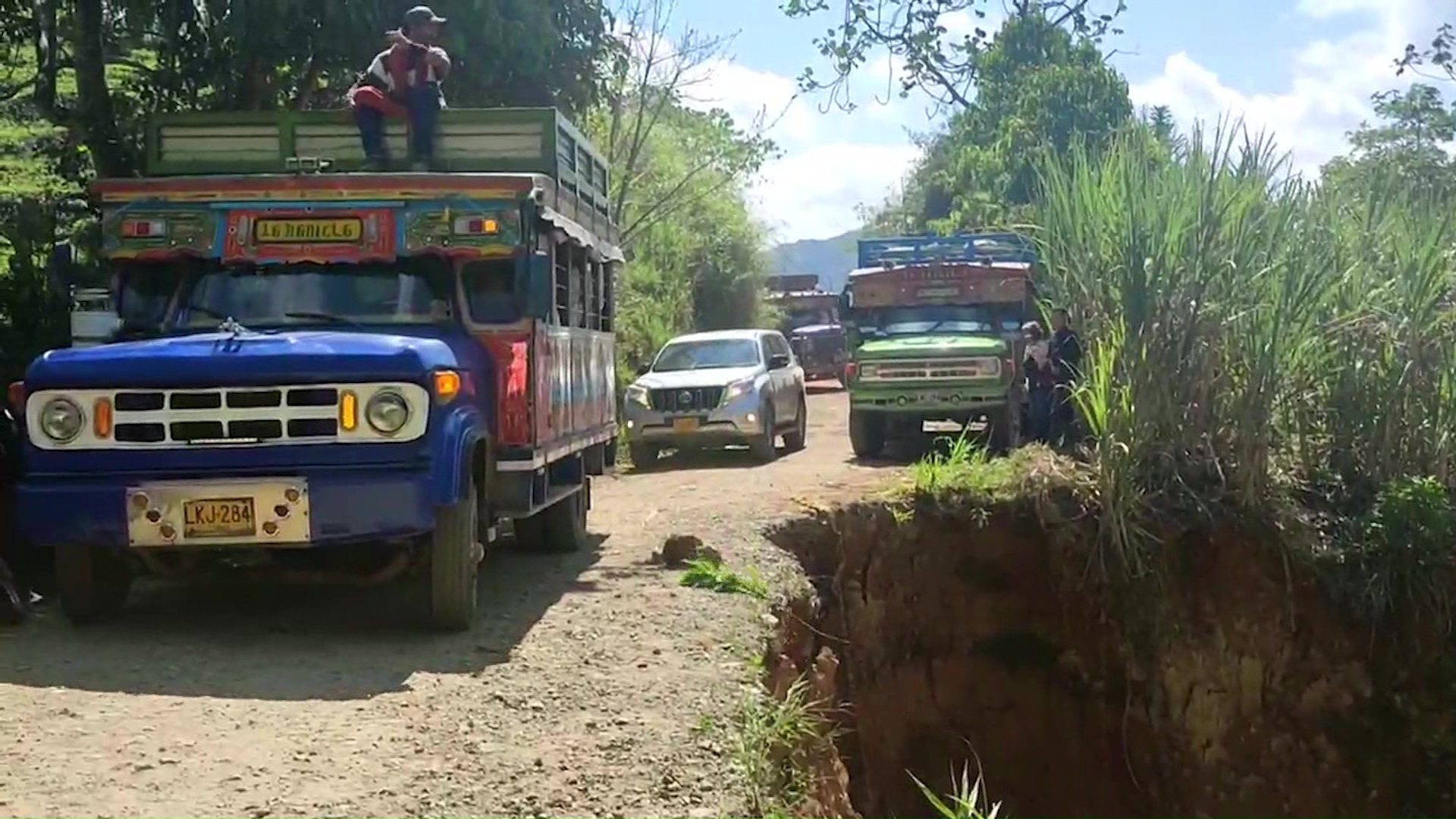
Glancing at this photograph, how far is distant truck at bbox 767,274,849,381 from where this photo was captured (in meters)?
33.2

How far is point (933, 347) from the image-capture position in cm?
1559

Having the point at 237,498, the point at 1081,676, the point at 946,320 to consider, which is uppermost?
the point at 946,320

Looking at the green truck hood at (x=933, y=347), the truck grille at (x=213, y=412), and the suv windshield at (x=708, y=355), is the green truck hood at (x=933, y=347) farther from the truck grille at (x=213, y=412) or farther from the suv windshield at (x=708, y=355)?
the truck grille at (x=213, y=412)

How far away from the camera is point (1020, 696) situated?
37.3ft

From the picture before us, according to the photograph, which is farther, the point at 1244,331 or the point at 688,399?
the point at 688,399

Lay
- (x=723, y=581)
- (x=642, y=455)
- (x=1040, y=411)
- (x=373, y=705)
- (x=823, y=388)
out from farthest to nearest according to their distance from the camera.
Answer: (x=823, y=388) → (x=642, y=455) → (x=1040, y=411) → (x=723, y=581) → (x=373, y=705)

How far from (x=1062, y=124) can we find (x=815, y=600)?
2771 centimetres

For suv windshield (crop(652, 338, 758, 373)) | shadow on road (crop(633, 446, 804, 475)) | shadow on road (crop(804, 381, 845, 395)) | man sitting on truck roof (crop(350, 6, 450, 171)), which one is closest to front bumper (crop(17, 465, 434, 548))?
man sitting on truck roof (crop(350, 6, 450, 171))

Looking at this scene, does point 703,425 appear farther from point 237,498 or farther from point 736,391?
point 237,498

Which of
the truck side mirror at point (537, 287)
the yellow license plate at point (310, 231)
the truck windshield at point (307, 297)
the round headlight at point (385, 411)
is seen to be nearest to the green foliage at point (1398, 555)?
the truck side mirror at point (537, 287)

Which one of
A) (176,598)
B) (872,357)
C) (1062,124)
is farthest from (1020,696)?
Result: (1062,124)

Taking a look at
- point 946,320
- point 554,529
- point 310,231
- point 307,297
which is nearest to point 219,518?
point 307,297

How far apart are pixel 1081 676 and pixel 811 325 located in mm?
24656

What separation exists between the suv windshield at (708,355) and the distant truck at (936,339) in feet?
3.78
